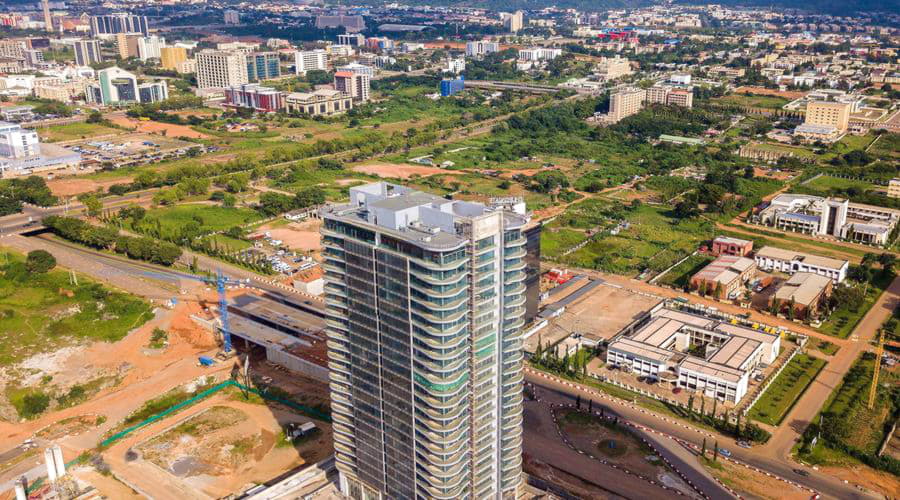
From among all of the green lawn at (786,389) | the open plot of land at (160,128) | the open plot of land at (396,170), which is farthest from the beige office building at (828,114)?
the open plot of land at (160,128)

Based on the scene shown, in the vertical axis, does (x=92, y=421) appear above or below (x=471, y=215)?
below

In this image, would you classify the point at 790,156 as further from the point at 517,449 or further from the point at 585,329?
the point at 517,449

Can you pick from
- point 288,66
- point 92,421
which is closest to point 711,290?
point 92,421

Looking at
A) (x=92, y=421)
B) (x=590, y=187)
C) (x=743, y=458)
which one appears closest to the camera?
(x=743, y=458)

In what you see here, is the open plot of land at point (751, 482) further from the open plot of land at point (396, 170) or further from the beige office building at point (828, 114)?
the beige office building at point (828, 114)

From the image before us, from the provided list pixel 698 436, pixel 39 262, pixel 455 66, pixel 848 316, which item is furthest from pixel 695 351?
pixel 455 66

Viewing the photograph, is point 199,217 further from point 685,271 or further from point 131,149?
point 685,271
